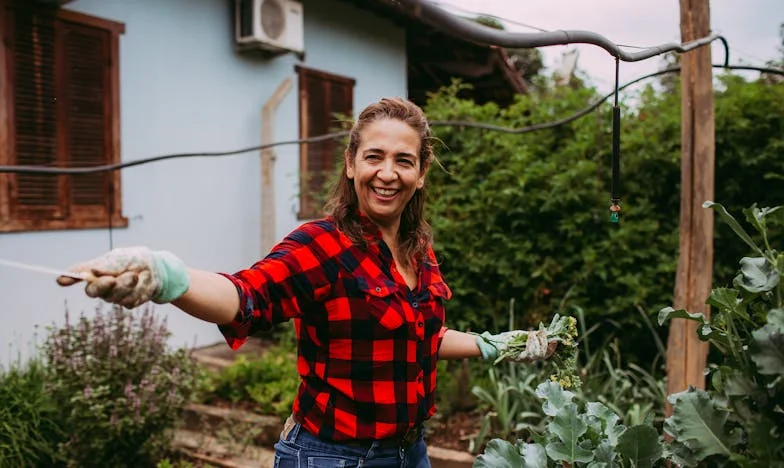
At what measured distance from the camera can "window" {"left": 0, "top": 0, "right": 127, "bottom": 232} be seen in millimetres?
4662

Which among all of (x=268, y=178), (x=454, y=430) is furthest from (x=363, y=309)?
(x=268, y=178)

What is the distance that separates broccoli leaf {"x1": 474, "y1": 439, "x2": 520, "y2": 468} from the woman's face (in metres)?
0.78

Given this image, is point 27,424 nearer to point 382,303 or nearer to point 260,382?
point 260,382

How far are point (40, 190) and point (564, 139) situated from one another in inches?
145

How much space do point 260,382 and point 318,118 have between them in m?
3.42

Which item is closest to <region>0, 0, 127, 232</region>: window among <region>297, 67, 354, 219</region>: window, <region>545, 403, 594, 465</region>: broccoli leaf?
<region>297, 67, 354, 219</region>: window

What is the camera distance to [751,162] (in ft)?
13.9

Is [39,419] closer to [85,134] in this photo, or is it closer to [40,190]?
[40,190]

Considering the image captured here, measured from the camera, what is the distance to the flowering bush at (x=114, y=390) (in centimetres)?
357

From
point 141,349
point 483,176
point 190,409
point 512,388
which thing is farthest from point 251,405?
point 483,176

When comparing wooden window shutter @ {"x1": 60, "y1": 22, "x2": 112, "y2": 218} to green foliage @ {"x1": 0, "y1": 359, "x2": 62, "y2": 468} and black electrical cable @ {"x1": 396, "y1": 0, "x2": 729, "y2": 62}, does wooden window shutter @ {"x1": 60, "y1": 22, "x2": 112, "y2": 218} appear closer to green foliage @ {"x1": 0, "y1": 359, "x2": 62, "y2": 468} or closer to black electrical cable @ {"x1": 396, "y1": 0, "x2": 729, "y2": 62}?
green foliage @ {"x1": 0, "y1": 359, "x2": 62, "y2": 468}

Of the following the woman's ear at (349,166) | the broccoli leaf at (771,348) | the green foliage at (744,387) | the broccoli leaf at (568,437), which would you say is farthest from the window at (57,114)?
the broccoli leaf at (771,348)

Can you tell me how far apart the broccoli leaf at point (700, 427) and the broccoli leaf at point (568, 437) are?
196 mm

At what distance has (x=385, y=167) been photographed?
6.33 feet
